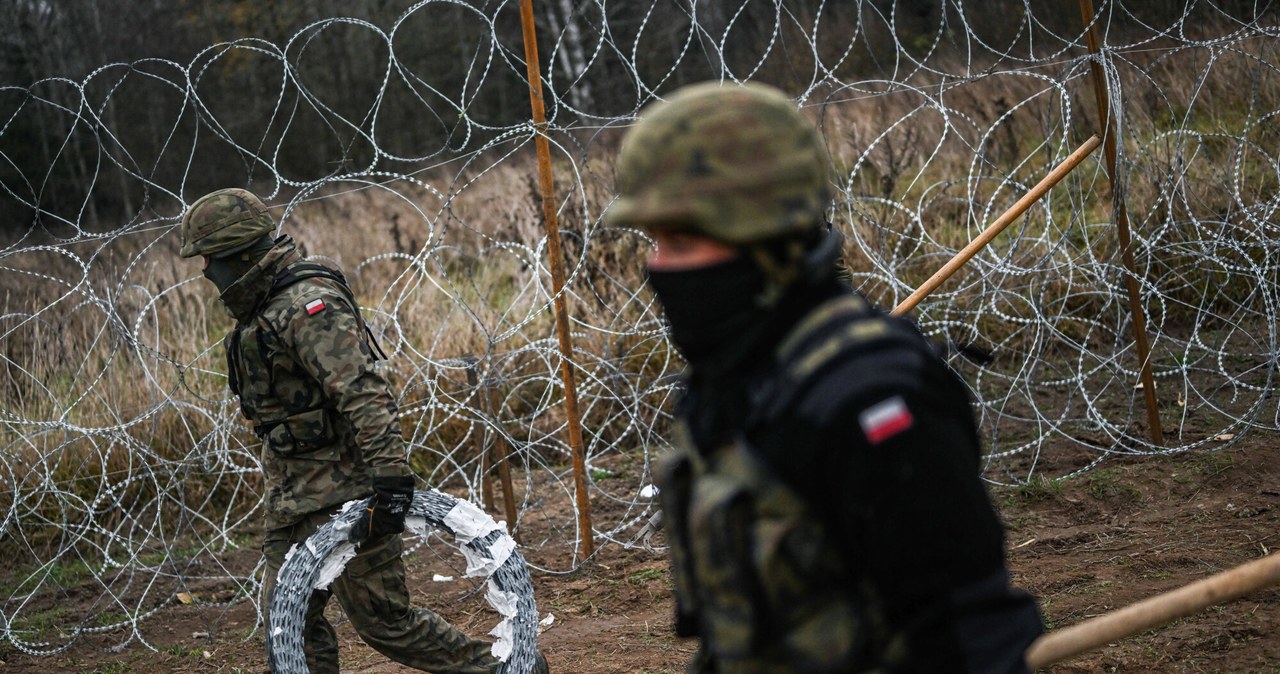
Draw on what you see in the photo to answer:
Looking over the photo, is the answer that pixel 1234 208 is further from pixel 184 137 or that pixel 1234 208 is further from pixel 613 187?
pixel 184 137

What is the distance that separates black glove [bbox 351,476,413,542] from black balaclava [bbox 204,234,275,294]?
2.78 ft

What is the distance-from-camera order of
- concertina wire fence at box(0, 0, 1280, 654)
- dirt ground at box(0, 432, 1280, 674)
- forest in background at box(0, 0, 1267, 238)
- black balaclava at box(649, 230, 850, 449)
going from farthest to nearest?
forest in background at box(0, 0, 1267, 238)
concertina wire fence at box(0, 0, 1280, 654)
dirt ground at box(0, 432, 1280, 674)
black balaclava at box(649, 230, 850, 449)

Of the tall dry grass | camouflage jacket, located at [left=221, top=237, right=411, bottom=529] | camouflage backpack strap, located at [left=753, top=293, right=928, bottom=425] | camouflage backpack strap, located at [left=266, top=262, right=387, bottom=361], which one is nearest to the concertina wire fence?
the tall dry grass

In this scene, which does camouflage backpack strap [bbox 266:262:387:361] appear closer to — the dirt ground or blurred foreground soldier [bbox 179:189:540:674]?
blurred foreground soldier [bbox 179:189:540:674]

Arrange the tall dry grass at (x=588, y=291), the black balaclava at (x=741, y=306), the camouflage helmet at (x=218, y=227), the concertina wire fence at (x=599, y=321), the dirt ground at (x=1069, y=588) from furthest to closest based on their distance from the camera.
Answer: the tall dry grass at (x=588, y=291), the concertina wire fence at (x=599, y=321), the dirt ground at (x=1069, y=588), the camouflage helmet at (x=218, y=227), the black balaclava at (x=741, y=306)

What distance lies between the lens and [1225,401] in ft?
22.2

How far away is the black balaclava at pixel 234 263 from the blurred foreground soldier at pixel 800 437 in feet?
8.53

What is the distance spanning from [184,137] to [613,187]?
12.7 metres

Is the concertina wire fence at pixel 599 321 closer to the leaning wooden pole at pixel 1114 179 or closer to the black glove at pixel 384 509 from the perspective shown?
the leaning wooden pole at pixel 1114 179

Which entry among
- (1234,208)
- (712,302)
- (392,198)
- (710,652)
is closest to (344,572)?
(710,652)

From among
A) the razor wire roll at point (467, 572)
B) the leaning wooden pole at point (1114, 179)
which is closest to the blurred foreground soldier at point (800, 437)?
the razor wire roll at point (467, 572)

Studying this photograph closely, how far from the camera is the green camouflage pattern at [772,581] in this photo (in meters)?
1.49

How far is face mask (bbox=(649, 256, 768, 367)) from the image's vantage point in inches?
61.1

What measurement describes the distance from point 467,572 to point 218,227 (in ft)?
4.59
